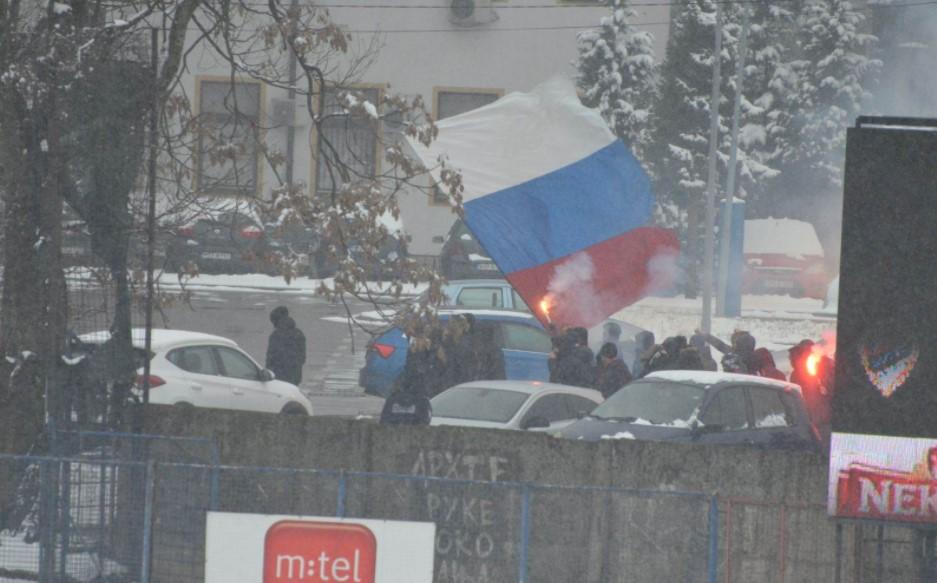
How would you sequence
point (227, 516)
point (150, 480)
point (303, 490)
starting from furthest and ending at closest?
point (303, 490)
point (150, 480)
point (227, 516)

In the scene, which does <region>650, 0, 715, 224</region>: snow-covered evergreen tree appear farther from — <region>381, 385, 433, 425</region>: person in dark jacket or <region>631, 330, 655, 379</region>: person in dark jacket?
<region>381, 385, 433, 425</region>: person in dark jacket

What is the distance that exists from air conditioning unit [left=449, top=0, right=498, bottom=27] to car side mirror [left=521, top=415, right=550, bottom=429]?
3244 centimetres

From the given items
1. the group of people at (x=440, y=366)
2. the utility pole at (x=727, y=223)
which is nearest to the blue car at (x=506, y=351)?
the group of people at (x=440, y=366)

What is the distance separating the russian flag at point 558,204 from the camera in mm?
16891

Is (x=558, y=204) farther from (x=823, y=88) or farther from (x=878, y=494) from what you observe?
(x=823, y=88)

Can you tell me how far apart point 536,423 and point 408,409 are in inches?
46.1

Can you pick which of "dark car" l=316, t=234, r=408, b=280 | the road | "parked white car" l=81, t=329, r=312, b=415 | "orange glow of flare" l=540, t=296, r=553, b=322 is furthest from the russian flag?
the road

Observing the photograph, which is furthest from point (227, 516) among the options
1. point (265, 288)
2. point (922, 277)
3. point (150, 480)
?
point (265, 288)

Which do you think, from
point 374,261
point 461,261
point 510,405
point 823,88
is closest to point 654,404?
point 510,405

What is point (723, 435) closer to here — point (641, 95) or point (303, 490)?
point (303, 490)

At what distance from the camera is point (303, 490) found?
10.6 metres

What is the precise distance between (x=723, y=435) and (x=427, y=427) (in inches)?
120

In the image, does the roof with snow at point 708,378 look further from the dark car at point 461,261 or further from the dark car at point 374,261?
the dark car at point 461,261

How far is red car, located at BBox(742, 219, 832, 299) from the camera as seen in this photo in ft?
143
